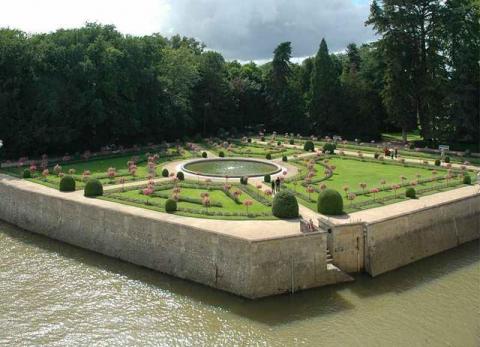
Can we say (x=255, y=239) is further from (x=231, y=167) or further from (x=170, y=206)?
(x=231, y=167)

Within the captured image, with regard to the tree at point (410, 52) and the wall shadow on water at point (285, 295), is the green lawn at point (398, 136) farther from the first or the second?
the wall shadow on water at point (285, 295)

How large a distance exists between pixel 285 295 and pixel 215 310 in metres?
2.70

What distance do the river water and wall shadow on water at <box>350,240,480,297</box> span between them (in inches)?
2.9

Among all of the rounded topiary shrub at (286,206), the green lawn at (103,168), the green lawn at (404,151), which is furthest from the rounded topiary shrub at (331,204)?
the green lawn at (404,151)

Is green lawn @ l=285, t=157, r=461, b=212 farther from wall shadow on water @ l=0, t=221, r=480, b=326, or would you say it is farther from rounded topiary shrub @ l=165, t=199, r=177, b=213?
rounded topiary shrub @ l=165, t=199, r=177, b=213

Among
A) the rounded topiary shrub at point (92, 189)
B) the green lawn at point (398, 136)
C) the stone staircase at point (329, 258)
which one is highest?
the green lawn at point (398, 136)

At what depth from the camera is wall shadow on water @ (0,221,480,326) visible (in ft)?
55.6

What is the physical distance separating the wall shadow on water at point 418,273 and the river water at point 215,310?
75 mm

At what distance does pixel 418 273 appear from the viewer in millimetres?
20484

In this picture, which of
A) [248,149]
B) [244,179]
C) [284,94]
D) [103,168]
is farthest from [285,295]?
[284,94]

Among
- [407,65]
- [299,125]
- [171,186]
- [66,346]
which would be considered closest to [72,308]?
[66,346]

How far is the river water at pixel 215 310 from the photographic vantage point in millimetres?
15203

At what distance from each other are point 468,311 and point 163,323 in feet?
32.9

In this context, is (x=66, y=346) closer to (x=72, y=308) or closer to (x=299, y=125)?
(x=72, y=308)
